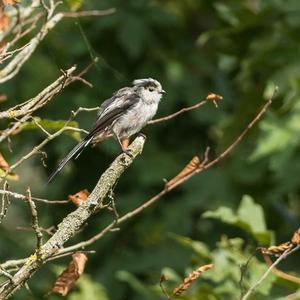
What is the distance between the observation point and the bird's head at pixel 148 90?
6.91m

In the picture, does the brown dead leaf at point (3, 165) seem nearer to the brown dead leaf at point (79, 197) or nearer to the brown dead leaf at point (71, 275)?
the brown dead leaf at point (79, 197)

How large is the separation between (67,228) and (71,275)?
47 cm

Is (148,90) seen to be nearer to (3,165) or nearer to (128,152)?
(128,152)

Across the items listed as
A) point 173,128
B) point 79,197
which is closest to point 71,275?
point 79,197

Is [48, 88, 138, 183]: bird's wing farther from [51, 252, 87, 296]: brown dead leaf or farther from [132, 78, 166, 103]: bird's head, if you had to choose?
[51, 252, 87, 296]: brown dead leaf

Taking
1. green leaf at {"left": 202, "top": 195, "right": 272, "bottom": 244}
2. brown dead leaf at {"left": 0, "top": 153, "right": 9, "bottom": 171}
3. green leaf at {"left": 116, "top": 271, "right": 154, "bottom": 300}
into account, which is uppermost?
brown dead leaf at {"left": 0, "top": 153, "right": 9, "bottom": 171}

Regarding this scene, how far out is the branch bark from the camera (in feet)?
11.4

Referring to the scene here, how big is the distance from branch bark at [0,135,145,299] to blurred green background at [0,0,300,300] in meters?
4.54

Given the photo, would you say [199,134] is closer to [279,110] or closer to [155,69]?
[155,69]

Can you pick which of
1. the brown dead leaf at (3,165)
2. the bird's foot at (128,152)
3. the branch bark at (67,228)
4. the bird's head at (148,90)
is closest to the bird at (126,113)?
the bird's head at (148,90)

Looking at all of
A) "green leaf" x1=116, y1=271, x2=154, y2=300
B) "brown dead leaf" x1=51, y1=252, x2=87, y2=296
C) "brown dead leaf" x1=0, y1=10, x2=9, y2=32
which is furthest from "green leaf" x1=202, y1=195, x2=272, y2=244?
"brown dead leaf" x1=0, y1=10, x2=9, y2=32

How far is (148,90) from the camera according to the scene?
708cm

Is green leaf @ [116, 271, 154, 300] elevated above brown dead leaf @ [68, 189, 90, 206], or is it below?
below

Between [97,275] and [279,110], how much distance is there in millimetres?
3071
